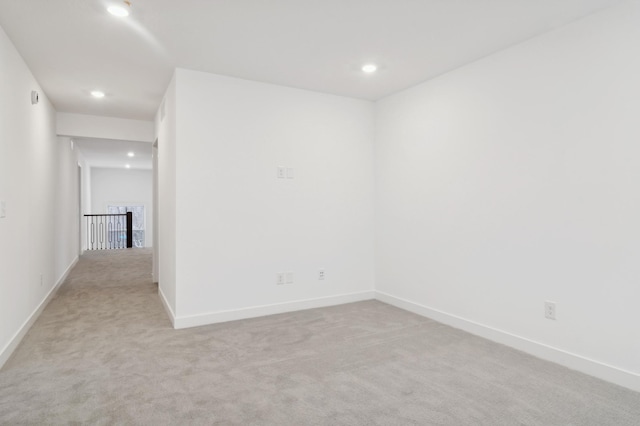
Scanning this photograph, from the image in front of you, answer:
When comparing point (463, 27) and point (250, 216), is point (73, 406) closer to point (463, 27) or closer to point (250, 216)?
point (250, 216)

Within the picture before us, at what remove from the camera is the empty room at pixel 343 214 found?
2348 millimetres

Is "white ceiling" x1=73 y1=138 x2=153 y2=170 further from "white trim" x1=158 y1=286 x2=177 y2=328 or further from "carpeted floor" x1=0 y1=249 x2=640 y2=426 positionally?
"carpeted floor" x1=0 y1=249 x2=640 y2=426

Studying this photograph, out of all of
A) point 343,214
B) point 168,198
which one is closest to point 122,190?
point 168,198

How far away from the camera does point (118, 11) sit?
247cm

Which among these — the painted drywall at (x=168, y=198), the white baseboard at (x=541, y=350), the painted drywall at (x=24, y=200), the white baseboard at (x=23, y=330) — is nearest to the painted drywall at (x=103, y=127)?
the painted drywall at (x=24, y=200)

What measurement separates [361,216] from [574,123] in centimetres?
241

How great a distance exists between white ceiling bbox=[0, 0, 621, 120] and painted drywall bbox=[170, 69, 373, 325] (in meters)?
0.34

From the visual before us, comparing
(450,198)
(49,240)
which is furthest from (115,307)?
(450,198)

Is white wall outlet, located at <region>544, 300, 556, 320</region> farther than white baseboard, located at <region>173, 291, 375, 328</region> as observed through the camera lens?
No

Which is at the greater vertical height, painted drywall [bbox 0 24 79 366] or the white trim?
painted drywall [bbox 0 24 79 366]

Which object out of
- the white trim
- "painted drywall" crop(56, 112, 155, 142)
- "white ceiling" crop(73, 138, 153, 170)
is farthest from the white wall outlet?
"white ceiling" crop(73, 138, 153, 170)

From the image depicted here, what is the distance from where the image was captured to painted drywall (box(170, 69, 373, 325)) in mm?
3596

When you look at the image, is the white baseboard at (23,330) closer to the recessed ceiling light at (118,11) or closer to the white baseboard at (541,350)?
the recessed ceiling light at (118,11)

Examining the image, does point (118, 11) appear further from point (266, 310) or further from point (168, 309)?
point (266, 310)
